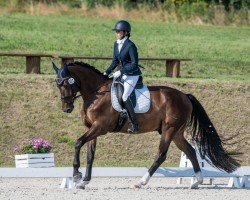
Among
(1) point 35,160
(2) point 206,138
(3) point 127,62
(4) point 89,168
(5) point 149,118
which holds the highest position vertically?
(3) point 127,62

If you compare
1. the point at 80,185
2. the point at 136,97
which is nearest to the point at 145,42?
the point at 136,97

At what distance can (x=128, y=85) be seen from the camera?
15227 millimetres

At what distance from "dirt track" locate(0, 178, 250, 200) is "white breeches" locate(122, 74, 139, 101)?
4.46 feet

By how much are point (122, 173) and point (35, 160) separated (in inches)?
65.6

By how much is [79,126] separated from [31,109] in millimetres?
1108

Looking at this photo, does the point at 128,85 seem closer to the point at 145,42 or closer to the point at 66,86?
the point at 66,86

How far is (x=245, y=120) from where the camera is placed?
22.0m

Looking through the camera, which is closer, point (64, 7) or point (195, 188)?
point (195, 188)

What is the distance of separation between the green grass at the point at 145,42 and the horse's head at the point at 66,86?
30.4ft

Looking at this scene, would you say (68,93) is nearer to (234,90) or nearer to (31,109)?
(31,109)

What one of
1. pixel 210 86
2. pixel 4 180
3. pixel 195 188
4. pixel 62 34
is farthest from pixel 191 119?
pixel 62 34

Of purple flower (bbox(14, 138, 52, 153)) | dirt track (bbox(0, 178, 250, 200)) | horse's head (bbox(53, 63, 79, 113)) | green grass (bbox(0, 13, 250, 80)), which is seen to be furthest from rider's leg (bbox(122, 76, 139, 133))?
green grass (bbox(0, 13, 250, 80))

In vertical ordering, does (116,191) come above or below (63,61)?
below

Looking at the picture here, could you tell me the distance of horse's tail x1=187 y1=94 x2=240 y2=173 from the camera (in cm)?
1593
